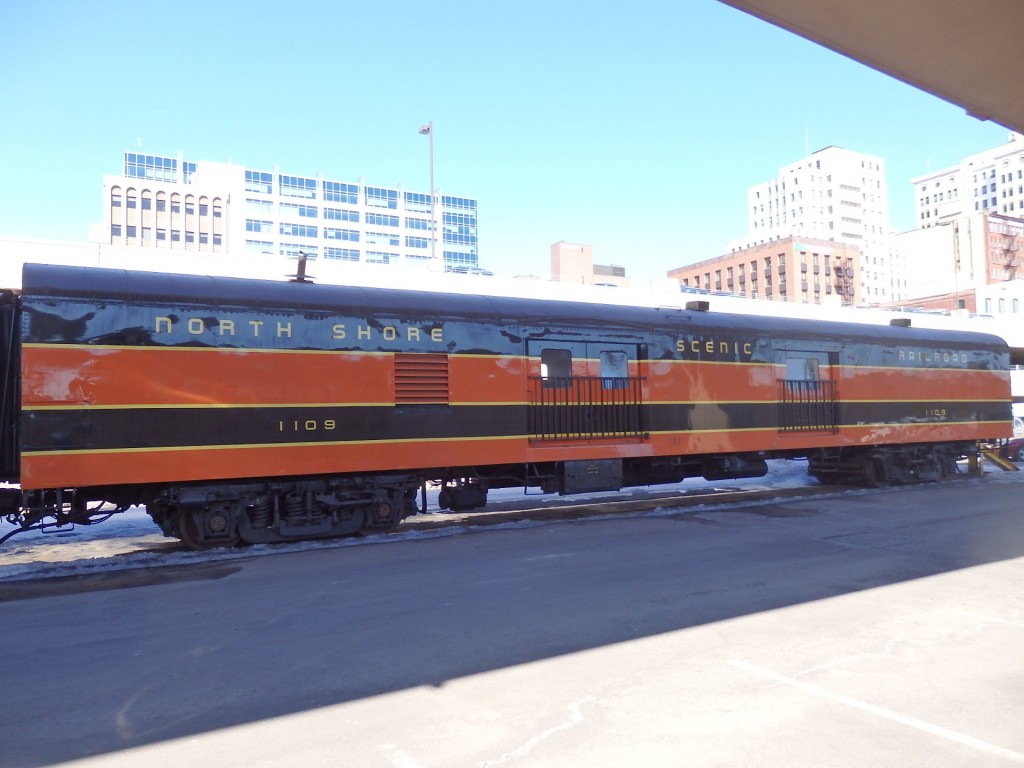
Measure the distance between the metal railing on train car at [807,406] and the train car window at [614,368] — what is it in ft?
12.9

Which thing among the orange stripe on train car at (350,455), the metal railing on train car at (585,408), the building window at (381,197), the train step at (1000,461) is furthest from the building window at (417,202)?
the metal railing on train car at (585,408)

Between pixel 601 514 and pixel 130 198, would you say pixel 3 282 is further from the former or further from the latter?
pixel 130 198

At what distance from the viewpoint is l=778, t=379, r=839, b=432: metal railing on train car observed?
1483 cm

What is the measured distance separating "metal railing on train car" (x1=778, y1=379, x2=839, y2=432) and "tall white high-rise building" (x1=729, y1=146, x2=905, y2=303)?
403 ft

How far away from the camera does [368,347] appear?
10633 millimetres

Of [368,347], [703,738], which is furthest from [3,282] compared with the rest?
[703,738]

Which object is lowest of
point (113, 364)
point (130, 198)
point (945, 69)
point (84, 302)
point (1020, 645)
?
point (1020, 645)

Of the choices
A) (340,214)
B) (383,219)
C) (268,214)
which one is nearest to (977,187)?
(383,219)

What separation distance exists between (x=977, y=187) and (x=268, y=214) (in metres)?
133

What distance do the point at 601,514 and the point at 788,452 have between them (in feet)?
16.5

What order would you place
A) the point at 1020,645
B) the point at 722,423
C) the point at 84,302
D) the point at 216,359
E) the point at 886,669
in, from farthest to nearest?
the point at 722,423
the point at 216,359
the point at 84,302
the point at 1020,645
the point at 886,669

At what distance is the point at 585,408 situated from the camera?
12562 millimetres

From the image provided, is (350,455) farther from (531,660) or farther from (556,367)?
(531,660)

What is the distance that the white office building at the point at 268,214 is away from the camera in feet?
322
